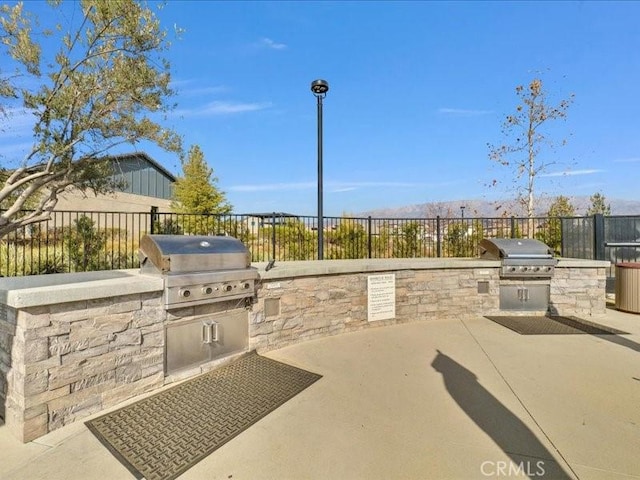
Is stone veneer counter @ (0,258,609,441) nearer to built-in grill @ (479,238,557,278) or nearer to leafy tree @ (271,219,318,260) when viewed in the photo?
leafy tree @ (271,219,318,260)

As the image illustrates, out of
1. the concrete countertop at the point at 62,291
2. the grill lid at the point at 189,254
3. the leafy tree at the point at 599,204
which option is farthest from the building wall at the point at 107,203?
the leafy tree at the point at 599,204

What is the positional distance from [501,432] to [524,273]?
4249mm

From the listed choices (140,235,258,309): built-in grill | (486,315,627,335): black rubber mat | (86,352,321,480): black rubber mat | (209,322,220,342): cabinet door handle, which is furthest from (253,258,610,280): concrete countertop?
(86,352,321,480): black rubber mat

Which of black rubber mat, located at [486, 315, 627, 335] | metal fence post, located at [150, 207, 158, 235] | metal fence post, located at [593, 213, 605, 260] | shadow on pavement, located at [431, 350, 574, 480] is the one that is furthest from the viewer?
metal fence post, located at [593, 213, 605, 260]

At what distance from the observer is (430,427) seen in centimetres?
254

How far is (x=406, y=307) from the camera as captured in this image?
568 cm

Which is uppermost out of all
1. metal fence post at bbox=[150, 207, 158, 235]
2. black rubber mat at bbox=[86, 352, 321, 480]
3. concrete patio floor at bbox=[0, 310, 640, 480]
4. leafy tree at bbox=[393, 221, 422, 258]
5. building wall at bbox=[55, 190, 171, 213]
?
building wall at bbox=[55, 190, 171, 213]

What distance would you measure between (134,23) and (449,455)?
688 centimetres

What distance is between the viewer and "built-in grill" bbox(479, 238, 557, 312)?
583 cm

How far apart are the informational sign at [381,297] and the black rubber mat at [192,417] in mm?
2041

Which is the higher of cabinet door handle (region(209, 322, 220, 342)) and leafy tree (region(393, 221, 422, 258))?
leafy tree (region(393, 221, 422, 258))

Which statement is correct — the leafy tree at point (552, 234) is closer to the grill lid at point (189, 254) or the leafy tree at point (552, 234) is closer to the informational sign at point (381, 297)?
the informational sign at point (381, 297)

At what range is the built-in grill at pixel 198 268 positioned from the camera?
10.7ft

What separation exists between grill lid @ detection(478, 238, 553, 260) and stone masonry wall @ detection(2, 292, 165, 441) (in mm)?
5732
